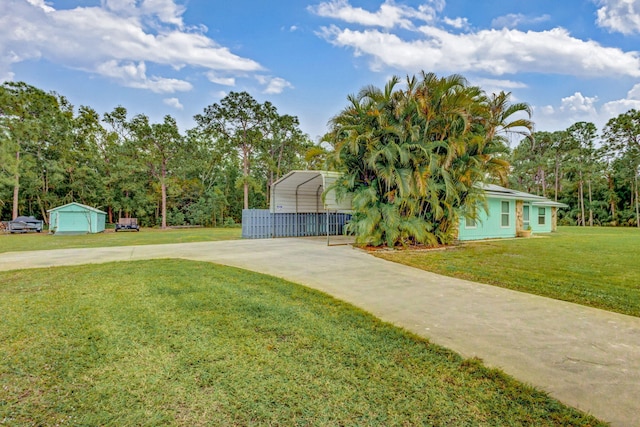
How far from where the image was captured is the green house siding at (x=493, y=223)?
1364cm

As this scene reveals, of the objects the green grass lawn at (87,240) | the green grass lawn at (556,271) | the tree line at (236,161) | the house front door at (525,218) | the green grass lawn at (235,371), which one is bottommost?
the green grass lawn at (87,240)

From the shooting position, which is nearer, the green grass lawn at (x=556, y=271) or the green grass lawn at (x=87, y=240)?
the green grass lawn at (x=556, y=271)

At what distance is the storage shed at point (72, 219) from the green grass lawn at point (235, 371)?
20.1 meters

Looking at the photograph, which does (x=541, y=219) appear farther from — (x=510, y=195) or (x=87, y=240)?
(x=87, y=240)

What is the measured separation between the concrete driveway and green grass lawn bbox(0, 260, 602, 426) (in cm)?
27

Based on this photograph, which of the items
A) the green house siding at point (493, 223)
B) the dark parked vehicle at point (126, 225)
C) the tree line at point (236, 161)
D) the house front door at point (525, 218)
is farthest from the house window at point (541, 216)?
the dark parked vehicle at point (126, 225)

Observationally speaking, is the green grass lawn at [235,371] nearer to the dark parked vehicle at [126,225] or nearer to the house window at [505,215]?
the house window at [505,215]

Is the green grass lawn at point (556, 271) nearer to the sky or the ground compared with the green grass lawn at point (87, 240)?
nearer to the sky

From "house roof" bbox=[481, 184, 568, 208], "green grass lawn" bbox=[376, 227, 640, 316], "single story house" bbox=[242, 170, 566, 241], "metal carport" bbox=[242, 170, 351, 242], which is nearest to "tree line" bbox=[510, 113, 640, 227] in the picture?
"house roof" bbox=[481, 184, 568, 208]

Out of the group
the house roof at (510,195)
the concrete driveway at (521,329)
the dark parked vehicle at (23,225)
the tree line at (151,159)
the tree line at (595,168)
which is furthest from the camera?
the tree line at (595,168)

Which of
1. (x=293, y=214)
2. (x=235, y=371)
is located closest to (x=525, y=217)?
(x=293, y=214)

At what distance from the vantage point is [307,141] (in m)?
32.2

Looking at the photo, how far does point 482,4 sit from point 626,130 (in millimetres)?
29346

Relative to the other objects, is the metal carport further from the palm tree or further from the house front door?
the house front door
